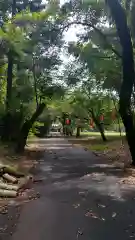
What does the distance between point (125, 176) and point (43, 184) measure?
11.4 feet

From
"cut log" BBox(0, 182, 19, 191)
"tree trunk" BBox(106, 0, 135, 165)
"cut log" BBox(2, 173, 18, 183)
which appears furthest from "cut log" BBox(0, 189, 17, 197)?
"tree trunk" BBox(106, 0, 135, 165)

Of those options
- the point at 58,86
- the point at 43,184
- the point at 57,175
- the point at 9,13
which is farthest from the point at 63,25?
the point at 9,13

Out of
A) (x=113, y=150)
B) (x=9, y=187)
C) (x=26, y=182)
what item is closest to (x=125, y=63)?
(x=26, y=182)

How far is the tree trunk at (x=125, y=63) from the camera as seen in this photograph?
52.9 feet

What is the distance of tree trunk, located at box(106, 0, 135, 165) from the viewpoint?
1612cm

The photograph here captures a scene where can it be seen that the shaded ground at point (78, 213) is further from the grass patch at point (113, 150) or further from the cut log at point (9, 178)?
the grass patch at point (113, 150)

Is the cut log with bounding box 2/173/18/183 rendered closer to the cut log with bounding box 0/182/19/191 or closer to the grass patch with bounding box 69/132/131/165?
the cut log with bounding box 0/182/19/191

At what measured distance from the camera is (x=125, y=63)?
54.6 ft

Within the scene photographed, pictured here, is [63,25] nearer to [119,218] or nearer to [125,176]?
[125,176]

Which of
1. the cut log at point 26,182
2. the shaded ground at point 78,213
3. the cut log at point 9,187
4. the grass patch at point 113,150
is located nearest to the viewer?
the shaded ground at point 78,213

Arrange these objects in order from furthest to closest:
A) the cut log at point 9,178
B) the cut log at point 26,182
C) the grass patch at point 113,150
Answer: the grass patch at point 113,150
the cut log at point 9,178
the cut log at point 26,182

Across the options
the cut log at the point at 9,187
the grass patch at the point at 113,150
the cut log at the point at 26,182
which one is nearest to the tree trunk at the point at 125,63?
the grass patch at the point at 113,150

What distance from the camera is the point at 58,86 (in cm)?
2823

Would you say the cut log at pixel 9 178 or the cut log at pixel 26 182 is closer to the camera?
the cut log at pixel 26 182
